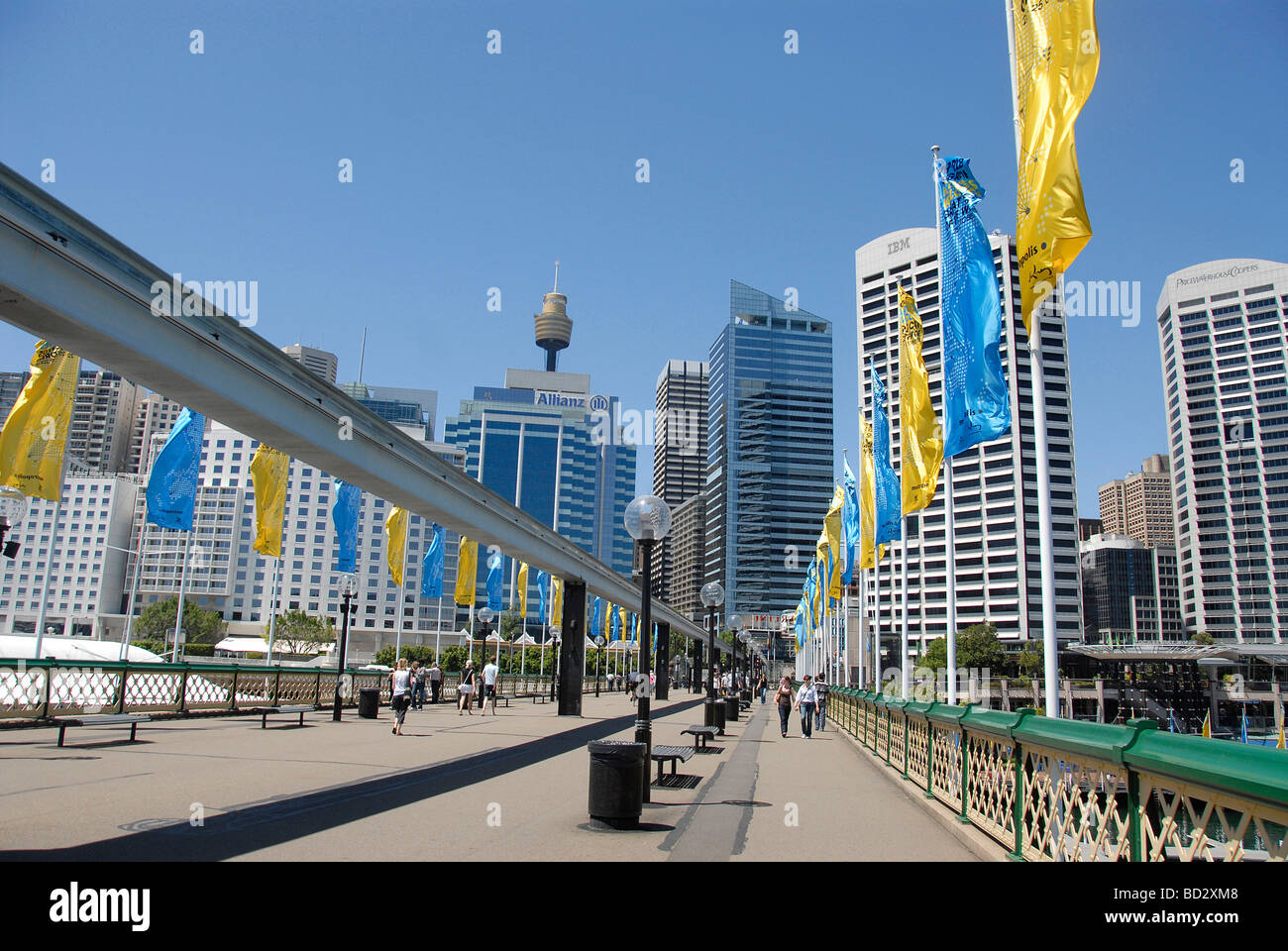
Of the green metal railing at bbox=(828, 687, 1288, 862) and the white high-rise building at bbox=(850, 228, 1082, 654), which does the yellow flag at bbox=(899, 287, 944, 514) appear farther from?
the white high-rise building at bbox=(850, 228, 1082, 654)

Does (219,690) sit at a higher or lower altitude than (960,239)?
lower

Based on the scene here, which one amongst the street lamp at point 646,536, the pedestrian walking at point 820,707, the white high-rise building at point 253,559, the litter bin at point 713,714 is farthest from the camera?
the white high-rise building at point 253,559

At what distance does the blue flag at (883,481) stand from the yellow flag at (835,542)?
9.66m

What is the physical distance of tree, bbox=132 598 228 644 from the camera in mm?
110875

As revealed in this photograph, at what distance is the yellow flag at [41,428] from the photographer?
1773 cm

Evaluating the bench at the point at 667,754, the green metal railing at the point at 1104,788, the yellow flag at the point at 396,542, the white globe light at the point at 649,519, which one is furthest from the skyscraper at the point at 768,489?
the green metal railing at the point at 1104,788

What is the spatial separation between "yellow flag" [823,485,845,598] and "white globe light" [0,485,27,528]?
25.1m

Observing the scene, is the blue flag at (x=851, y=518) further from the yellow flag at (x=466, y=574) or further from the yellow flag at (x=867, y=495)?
the yellow flag at (x=466, y=574)

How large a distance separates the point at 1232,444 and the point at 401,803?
192260 millimetres

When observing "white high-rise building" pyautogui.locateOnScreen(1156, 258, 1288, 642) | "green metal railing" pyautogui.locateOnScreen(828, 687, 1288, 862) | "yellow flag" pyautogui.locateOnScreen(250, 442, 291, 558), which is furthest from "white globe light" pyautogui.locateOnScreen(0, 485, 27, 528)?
"white high-rise building" pyautogui.locateOnScreen(1156, 258, 1288, 642)
